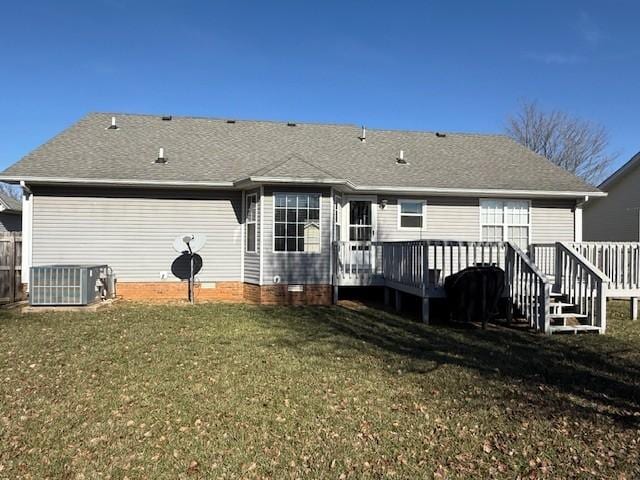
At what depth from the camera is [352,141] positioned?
15.9 metres

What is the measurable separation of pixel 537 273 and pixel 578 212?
6867mm

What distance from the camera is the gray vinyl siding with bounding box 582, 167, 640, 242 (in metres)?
17.6

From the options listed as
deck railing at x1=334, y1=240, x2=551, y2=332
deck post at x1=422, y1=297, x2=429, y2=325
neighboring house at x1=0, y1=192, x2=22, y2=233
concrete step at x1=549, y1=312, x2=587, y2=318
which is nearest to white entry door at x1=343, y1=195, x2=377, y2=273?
deck railing at x1=334, y1=240, x2=551, y2=332

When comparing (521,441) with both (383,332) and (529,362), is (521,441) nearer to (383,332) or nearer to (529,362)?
(529,362)

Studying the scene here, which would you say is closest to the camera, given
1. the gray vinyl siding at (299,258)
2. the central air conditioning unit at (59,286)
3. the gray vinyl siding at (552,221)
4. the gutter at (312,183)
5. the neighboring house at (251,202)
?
the central air conditioning unit at (59,286)

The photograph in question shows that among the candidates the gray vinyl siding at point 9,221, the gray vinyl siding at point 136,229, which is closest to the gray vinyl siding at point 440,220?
the gray vinyl siding at point 136,229

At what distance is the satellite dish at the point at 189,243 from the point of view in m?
11.8

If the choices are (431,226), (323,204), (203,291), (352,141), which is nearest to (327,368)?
(323,204)

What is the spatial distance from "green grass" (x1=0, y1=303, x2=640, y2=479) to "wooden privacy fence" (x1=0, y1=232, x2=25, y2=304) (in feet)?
12.8

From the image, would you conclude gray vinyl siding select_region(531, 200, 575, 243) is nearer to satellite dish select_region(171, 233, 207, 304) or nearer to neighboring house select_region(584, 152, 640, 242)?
neighboring house select_region(584, 152, 640, 242)

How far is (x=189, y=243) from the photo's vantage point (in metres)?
11.8

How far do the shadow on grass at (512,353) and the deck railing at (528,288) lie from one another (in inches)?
16.8

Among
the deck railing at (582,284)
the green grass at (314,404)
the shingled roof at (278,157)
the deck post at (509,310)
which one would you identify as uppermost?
the shingled roof at (278,157)

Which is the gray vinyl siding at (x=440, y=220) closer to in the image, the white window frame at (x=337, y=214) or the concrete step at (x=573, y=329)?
the white window frame at (x=337, y=214)
